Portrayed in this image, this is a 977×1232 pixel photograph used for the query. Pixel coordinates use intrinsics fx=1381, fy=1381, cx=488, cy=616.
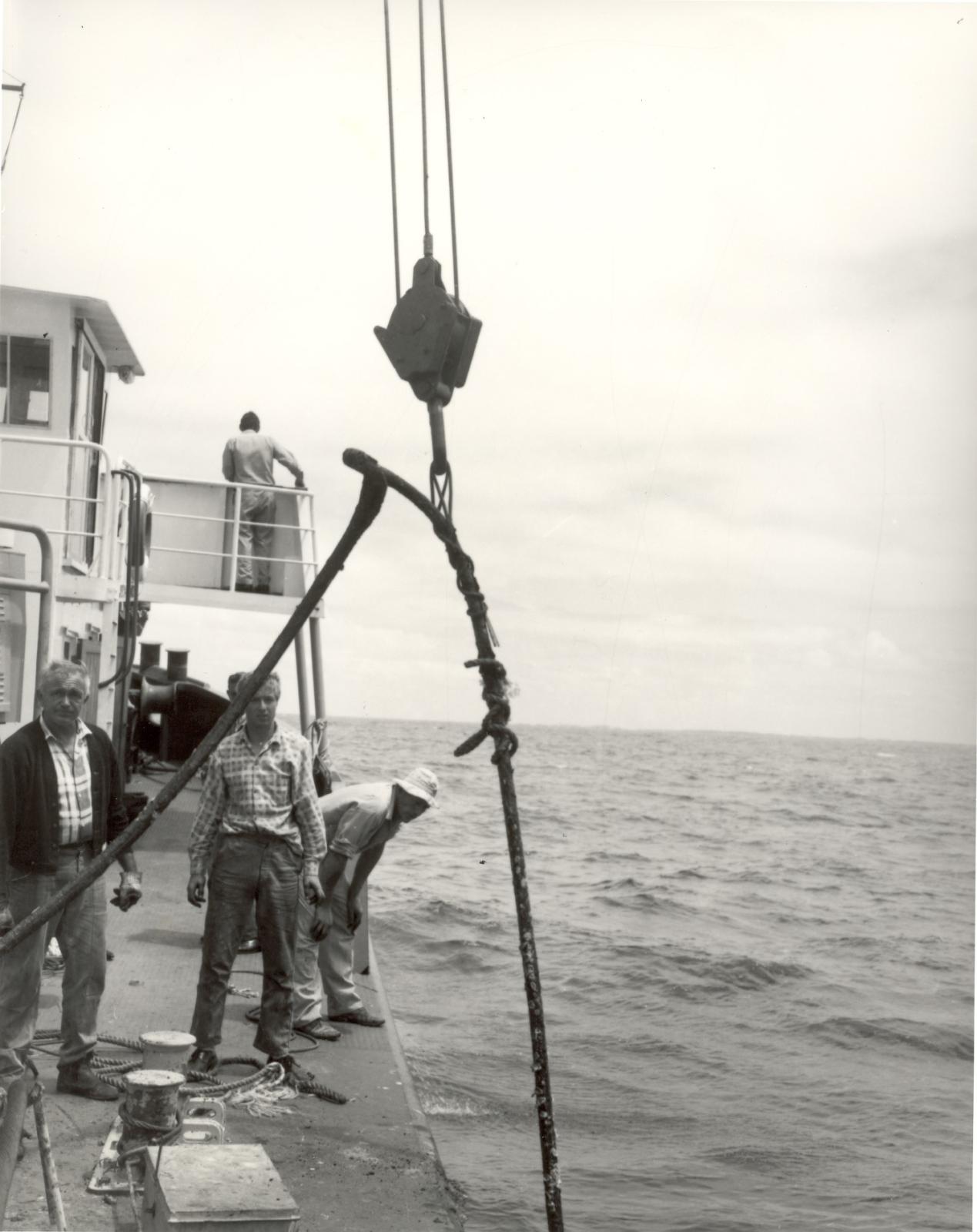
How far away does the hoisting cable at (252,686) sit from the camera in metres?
3.42

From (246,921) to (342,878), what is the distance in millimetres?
1042

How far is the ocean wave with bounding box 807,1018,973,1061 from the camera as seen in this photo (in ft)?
46.5

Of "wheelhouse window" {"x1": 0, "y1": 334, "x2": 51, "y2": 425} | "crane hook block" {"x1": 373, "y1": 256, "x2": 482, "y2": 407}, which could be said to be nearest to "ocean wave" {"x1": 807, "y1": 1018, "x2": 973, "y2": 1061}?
"wheelhouse window" {"x1": 0, "y1": 334, "x2": 51, "y2": 425}

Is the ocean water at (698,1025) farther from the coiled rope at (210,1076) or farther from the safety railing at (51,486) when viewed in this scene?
the safety railing at (51,486)

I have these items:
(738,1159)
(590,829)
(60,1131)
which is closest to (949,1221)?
(738,1159)

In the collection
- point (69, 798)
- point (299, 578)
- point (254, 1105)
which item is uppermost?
point (299, 578)

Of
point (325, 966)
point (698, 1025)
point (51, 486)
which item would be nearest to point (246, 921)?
point (325, 966)

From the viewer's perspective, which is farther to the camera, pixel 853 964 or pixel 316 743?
pixel 853 964

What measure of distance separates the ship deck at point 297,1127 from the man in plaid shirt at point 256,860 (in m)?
0.28

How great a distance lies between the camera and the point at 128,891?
5.72 meters

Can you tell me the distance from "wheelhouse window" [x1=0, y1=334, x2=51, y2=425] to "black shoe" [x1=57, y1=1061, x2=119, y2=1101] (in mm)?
7428

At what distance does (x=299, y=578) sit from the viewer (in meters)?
13.3

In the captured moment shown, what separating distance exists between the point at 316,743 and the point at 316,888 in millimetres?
5046

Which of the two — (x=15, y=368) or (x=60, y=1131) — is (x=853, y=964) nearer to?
(x=15, y=368)
